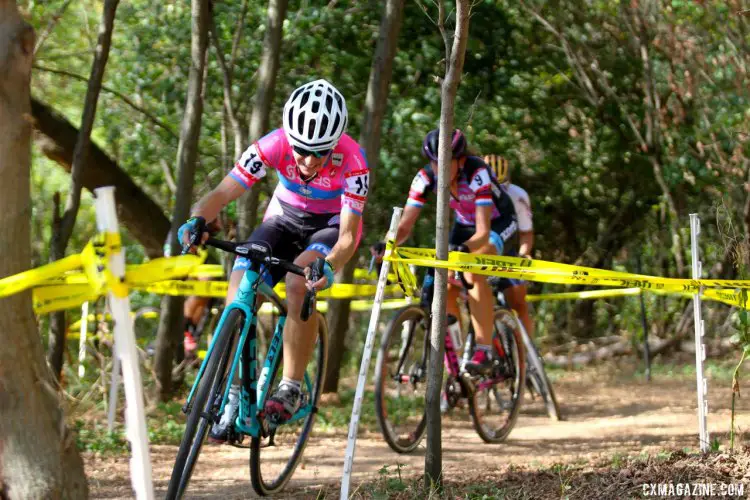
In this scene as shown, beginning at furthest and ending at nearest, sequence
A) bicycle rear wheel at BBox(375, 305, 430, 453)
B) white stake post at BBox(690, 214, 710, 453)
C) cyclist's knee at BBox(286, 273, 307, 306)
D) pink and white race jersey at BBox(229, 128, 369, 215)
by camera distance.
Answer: bicycle rear wheel at BBox(375, 305, 430, 453), white stake post at BBox(690, 214, 710, 453), pink and white race jersey at BBox(229, 128, 369, 215), cyclist's knee at BBox(286, 273, 307, 306)

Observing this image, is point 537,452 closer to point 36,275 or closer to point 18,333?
point 18,333

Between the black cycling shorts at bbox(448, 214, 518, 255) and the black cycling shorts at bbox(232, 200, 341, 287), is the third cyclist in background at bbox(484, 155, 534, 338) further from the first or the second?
the black cycling shorts at bbox(232, 200, 341, 287)

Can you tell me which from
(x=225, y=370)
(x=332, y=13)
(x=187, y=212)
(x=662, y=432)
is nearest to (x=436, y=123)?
(x=332, y=13)

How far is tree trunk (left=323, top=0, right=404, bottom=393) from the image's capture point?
27.9ft

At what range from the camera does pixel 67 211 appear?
24.1 feet

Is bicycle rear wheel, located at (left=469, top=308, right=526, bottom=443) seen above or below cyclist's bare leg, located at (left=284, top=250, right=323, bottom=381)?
below

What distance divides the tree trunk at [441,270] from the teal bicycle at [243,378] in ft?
2.03

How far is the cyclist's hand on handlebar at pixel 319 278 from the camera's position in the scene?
4617 mm

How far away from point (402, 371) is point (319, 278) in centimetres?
269

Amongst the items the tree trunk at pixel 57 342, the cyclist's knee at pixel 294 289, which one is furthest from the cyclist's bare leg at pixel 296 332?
the tree trunk at pixel 57 342

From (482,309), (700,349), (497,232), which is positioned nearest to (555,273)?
(700,349)


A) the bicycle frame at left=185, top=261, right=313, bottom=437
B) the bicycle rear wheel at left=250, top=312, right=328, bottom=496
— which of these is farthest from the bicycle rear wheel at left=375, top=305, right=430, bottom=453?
the bicycle frame at left=185, top=261, right=313, bottom=437

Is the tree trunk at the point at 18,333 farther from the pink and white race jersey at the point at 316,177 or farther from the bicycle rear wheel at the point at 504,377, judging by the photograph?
the bicycle rear wheel at the point at 504,377

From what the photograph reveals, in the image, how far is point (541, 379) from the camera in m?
8.58
